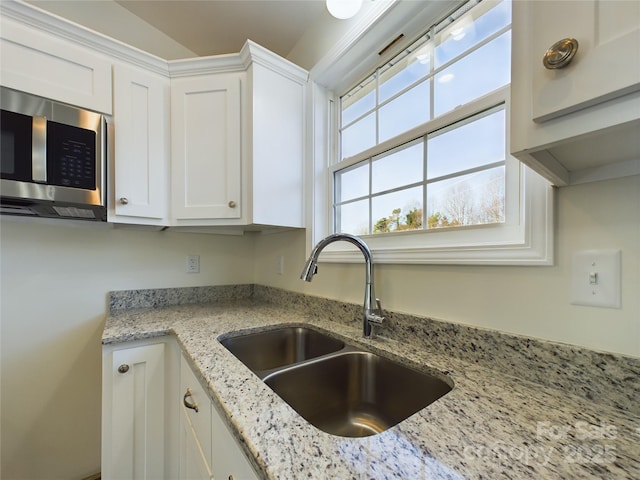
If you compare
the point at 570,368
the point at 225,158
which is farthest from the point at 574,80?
the point at 225,158

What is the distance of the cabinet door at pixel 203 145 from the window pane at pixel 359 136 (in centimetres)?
59

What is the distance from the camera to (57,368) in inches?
54.1

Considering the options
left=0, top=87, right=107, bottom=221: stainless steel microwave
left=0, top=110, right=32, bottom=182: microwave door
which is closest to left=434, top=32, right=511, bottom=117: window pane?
left=0, top=87, right=107, bottom=221: stainless steel microwave

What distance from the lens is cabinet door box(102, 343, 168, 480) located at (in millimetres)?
1026

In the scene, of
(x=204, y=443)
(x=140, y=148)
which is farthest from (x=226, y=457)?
(x=140, y=148)

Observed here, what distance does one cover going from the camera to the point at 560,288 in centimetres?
63

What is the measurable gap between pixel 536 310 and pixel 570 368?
133mm

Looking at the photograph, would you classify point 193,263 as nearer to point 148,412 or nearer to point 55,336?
point 55,336

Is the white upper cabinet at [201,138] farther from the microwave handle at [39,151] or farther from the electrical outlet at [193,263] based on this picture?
the electrical outlet at [193,263]

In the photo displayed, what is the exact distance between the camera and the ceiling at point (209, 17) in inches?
58.7

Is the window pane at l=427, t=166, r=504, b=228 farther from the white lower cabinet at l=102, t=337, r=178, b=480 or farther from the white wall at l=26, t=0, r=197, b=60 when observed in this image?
the white wall at l=26, t=0, r=197, b=60

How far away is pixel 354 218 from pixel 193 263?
1135mm

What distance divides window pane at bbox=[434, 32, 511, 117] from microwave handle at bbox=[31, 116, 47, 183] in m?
1.55

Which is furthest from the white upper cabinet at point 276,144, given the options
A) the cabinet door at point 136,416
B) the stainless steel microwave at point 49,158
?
the cabinet door at point 136,416
